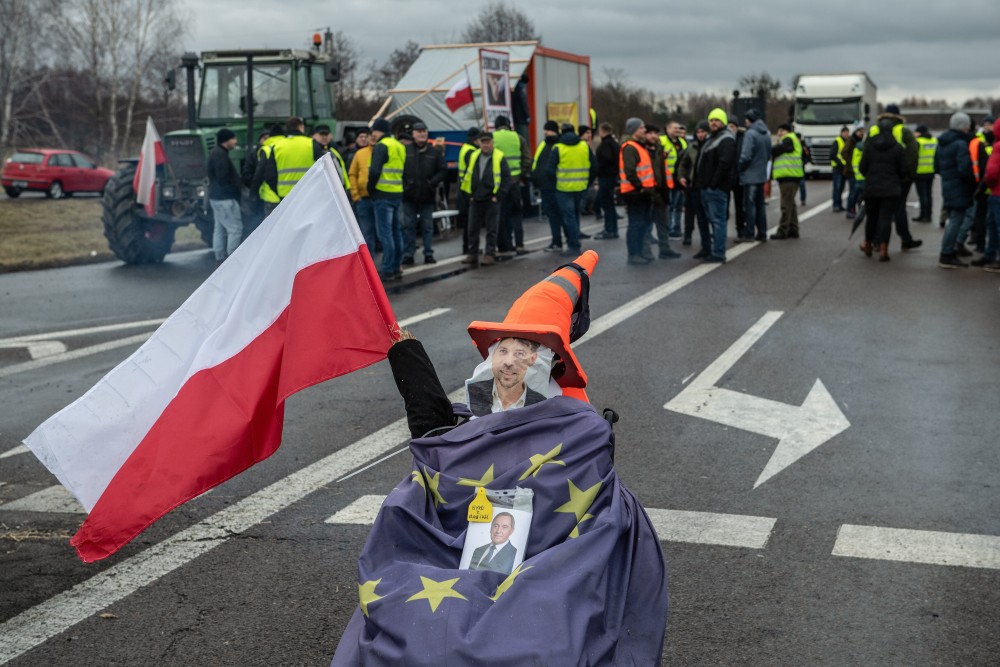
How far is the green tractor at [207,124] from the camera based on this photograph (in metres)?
17.9

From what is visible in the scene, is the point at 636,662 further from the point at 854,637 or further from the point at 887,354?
the point at 887,354

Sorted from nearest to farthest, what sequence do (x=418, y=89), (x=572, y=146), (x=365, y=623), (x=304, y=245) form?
(x=365, y=623), (x=304, y=245), (x=572, y=146), (x=418, y=89)

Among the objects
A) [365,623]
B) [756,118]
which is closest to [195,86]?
[756,118]

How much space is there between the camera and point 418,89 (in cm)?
2625

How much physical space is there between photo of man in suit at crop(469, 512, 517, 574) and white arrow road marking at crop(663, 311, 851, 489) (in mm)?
3387

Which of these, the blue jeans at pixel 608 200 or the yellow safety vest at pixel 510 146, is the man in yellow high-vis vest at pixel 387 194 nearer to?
the yellow safety vest at pixel 510 146

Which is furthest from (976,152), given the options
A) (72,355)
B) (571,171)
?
(72,355)

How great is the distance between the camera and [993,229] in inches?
608

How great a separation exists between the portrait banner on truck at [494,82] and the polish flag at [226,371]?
17853 mm

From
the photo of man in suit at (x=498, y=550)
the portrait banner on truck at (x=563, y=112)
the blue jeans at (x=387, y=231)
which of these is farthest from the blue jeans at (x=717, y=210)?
the photo of man in suit at (x=498, y=550)

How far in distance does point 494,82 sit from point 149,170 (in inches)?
318

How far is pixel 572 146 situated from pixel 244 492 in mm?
12101

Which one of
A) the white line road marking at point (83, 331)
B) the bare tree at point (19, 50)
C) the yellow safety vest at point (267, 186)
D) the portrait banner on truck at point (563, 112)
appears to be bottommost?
the white line road marking at point (83, 331)

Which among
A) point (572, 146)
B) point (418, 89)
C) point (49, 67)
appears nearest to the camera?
point (572, 146)
